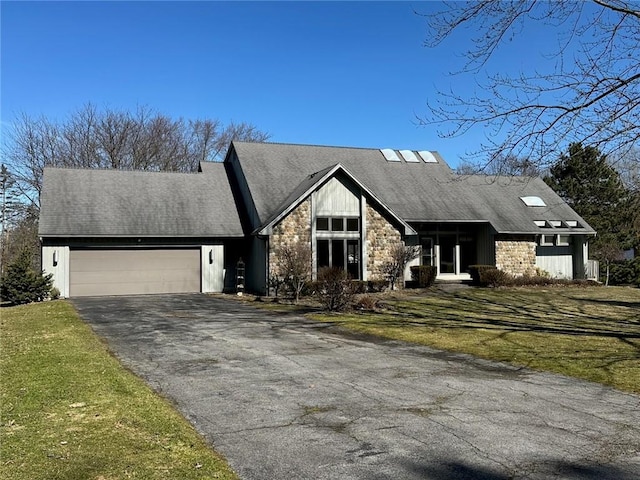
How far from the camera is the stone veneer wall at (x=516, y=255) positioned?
27.0 m

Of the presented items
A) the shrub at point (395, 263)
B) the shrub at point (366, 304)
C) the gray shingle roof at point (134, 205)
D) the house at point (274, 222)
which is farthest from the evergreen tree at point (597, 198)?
the shrub at point (366, 304)

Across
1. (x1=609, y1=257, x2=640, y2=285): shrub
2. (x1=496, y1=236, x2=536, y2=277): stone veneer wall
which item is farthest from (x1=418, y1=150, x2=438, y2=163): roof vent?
(x1=609, y1=257, x2=640, y2=285): shrub

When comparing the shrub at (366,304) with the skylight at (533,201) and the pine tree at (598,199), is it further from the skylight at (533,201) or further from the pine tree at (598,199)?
the pine tree at (598,199)

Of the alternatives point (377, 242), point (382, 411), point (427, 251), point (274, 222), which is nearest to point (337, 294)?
point (274, 222)

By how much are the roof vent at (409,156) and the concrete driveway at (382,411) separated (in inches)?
826

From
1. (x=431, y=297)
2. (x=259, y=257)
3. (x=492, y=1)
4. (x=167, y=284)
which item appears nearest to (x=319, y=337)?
(x=492, y=1)

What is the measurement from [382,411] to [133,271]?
19.3 meters

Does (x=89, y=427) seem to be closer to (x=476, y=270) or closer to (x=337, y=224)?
(x=337, y=224)

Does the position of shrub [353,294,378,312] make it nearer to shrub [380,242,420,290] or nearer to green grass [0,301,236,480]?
shrub [380,242,420,290]

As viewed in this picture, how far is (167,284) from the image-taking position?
78.4ft

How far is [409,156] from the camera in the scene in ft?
102

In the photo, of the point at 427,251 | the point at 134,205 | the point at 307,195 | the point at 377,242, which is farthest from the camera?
the point at 427,251

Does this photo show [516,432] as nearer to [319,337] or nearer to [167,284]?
[319,337]

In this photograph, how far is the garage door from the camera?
74.1ft
